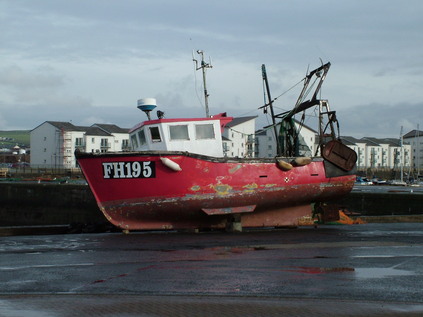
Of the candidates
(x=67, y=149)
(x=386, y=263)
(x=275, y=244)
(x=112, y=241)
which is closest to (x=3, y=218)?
(x=112, y=241)

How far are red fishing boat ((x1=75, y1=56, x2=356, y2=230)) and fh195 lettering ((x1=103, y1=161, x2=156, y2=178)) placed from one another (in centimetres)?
3

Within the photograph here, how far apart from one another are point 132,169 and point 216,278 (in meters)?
9.05

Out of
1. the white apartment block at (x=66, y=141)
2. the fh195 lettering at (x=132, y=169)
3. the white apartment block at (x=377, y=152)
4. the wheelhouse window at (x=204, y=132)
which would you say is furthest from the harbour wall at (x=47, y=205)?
the white apartment block at (x=377, y=152)

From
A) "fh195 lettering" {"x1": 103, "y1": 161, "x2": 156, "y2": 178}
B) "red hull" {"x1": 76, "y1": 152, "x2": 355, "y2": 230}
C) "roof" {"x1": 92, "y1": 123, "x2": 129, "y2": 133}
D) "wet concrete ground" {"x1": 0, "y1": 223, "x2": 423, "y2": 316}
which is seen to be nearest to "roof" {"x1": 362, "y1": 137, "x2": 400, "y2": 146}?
"roof" {"x1": 92, "y1": 123, "x2": 129, "y2": 133}

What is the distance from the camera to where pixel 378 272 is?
842cm

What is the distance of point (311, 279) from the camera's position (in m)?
7.79

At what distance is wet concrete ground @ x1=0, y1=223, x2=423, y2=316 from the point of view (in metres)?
5.98

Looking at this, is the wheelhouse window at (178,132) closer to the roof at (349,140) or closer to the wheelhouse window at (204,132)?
the wheelhouse window at (204,132)

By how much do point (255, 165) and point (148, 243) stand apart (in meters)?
5.17

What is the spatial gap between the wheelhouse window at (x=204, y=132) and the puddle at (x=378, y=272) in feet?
32.9

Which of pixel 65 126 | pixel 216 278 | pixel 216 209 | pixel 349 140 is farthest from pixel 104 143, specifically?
pixel 216 278

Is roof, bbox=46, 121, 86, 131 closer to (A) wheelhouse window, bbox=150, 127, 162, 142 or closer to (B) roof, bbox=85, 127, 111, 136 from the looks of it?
(B) roof, bbox=85, 127, 111, 136

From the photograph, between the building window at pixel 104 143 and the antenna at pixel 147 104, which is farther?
→ the building window at pixel 104 143

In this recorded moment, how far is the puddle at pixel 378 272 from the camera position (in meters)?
8.13
